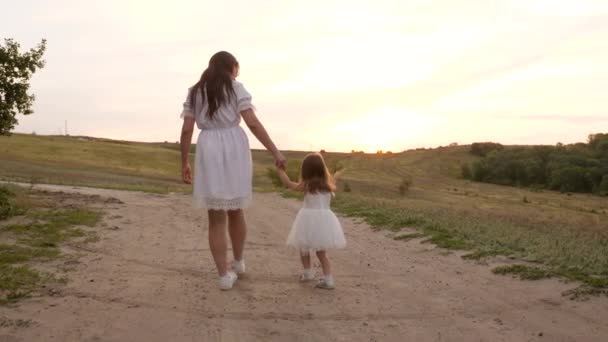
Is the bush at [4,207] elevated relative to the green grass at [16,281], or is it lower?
elevated

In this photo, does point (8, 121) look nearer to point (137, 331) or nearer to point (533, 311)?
point (137, 331)

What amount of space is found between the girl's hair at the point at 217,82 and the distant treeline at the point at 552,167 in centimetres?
6793

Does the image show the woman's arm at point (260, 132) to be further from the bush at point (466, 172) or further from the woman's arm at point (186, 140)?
the bush at point (466, 172)

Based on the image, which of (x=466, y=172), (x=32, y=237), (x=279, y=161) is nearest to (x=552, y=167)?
(x=466, y=172)

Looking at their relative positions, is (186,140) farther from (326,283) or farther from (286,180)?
(326,283)

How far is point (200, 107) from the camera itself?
6.74 m

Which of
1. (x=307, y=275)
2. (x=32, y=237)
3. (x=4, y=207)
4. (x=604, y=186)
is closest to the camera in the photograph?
(x=307, y=275)

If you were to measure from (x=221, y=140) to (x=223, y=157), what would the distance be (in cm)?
19

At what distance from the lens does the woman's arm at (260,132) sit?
672 cm

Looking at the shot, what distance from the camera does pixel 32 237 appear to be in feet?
31.6

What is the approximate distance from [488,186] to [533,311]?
7342 cm

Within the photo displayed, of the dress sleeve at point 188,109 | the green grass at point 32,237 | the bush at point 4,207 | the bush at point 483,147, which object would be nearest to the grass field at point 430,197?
the bush at point 483,147

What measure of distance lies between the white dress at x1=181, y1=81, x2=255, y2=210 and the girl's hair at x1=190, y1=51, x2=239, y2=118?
6 centimetres

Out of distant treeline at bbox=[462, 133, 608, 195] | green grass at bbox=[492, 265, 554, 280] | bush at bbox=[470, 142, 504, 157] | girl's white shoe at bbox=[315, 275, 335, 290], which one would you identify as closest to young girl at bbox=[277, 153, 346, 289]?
girl's white shoe at bbox=[315, 275, 335, 290]
